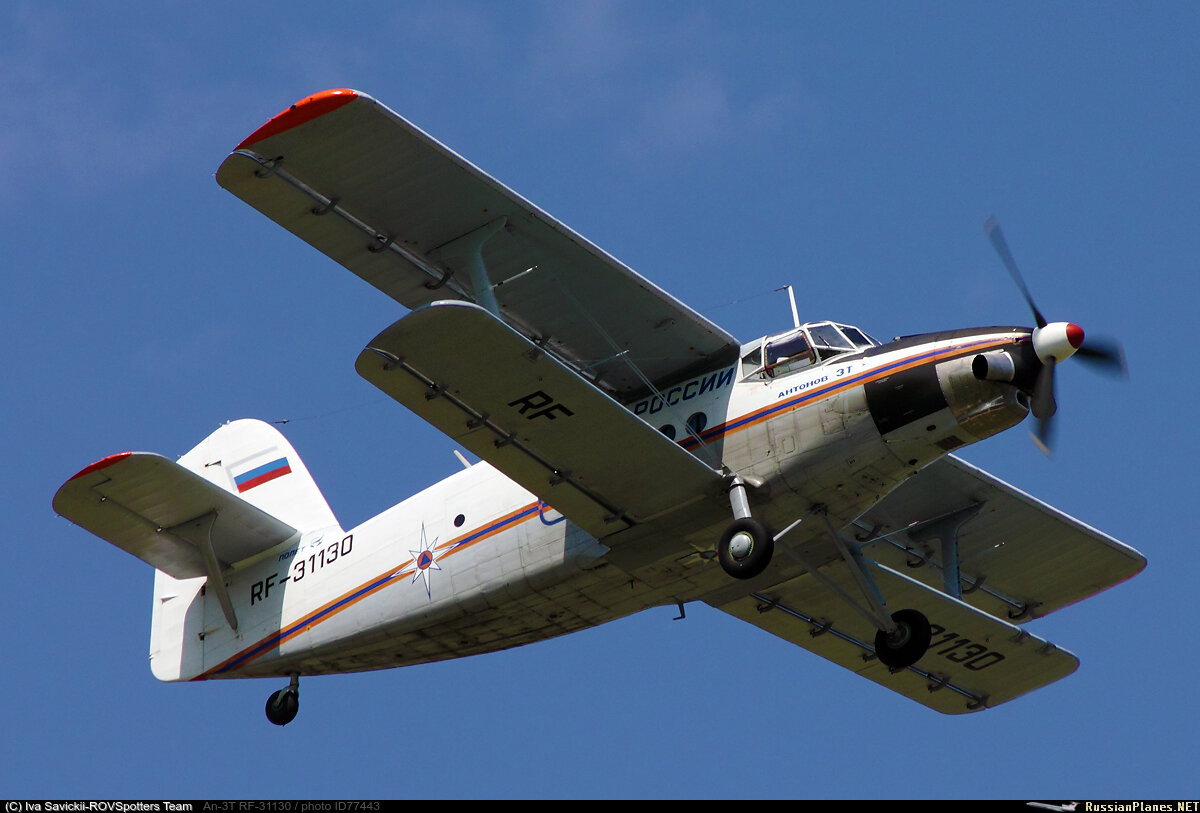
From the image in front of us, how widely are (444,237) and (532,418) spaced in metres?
2.46

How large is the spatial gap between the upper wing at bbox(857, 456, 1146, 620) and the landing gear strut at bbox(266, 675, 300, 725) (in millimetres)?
6858

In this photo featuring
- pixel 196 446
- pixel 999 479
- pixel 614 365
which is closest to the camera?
pixel 614 365

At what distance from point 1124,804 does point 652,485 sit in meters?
5.38

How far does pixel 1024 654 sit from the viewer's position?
21891 mm

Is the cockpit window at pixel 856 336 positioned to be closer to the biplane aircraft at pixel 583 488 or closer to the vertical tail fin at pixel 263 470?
the biplane aircraft at pixel 583 488

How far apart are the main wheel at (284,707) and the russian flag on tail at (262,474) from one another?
132 inches

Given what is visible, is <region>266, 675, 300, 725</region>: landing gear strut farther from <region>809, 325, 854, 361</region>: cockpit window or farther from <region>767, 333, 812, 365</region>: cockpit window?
<region>809, 325, 854, 361</region>: cockpit window

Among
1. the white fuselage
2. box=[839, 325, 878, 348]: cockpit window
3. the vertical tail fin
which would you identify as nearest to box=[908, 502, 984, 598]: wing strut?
the white fuselage

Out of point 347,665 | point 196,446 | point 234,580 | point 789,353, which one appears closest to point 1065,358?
point 789,353

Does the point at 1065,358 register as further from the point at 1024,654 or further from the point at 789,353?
the point at 1024,654

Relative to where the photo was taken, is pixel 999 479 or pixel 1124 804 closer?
pixel 1124 804

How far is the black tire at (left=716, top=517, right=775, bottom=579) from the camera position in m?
17.2

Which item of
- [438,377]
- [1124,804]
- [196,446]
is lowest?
[1124,804]

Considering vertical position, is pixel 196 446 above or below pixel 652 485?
above
